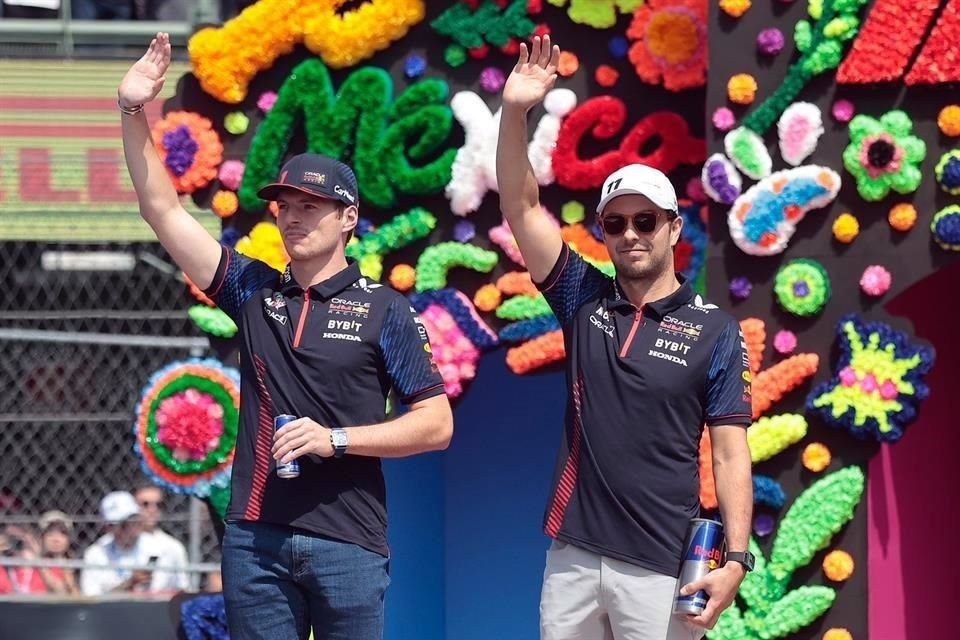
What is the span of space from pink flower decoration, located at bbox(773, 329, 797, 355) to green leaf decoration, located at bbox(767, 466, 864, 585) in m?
0.40

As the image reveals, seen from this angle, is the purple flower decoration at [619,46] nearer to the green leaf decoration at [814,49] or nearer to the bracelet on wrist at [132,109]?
the green leaf decoration at [814,49]

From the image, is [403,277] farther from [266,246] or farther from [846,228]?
[846,228]

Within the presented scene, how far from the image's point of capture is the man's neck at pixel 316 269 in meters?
3.71

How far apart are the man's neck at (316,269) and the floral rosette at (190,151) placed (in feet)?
5.29

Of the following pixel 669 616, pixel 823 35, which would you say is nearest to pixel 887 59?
pixel 823 35

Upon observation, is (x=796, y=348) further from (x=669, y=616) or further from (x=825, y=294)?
(x=669, y=616)

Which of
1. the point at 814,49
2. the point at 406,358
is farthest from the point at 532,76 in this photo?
the point at 814,49

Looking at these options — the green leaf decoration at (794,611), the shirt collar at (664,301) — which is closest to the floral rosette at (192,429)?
the green leaf decoration at (794,611)

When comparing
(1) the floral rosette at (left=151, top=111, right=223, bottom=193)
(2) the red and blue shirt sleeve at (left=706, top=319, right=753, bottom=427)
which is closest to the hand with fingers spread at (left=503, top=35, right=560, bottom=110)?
(2) the red and blue shirt sleeve at (left=706, top=319, right=753, bottom=427)

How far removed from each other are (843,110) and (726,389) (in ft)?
4.96

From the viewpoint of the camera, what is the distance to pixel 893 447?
493 centimetres

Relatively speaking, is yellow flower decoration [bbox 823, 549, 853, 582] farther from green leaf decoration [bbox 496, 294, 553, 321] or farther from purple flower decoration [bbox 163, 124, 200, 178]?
purple flower decoration [bbox 163, 124, 200, 178]

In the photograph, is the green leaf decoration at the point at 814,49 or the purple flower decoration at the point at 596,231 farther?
the purple flower decoration at the point at 596,231

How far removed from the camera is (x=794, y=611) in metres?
4.80
